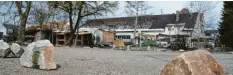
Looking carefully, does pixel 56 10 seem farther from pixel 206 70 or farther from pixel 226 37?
pixel 206 70

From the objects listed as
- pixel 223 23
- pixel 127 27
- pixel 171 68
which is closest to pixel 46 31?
pixel 223 23

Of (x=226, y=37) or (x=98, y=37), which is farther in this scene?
(x=98, y=37)

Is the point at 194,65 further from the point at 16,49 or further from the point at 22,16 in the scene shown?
the point at 22,16

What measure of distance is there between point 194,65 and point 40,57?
20.7 ft

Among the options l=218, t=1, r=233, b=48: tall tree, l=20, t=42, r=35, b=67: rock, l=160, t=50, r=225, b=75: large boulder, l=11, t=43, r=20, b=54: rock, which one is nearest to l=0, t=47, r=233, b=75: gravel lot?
l=20, t=42, r=35, b=67: rock

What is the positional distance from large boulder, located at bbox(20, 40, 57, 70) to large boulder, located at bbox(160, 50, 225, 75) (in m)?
5.35

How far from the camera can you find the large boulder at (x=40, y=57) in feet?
38.7

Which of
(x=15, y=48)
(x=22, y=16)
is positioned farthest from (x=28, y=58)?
(x=22, y=16)

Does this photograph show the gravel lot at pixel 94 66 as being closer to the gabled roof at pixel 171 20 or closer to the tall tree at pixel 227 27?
the tall tree at pixel 227 27

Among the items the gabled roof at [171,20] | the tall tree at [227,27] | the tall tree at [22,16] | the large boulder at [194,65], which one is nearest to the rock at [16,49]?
the large boulder at [194,65]

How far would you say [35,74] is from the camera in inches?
404

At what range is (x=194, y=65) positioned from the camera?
7.24 metres

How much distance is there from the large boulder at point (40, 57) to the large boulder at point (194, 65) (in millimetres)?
5353

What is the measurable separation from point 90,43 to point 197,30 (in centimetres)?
3130
